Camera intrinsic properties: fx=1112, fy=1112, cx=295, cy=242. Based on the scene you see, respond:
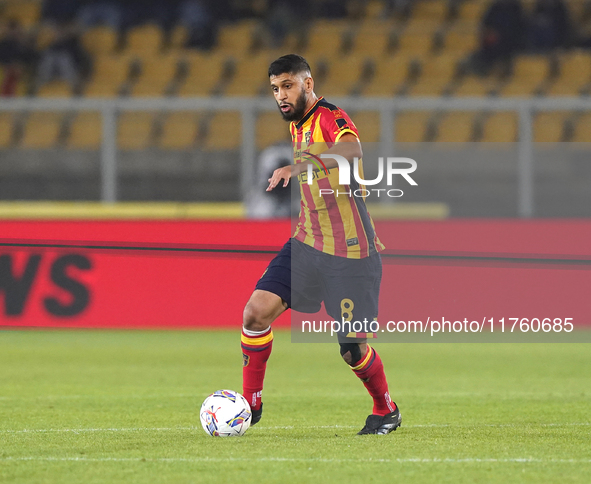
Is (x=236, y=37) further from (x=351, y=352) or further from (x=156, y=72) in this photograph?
(x=351, y=352)

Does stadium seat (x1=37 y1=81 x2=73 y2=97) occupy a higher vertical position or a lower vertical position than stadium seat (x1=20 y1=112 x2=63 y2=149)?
higher

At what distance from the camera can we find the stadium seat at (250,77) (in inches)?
641

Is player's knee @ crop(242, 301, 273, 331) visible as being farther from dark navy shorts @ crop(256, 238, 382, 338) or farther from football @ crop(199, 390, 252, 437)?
football @ crop(199, 390, 252, 437)

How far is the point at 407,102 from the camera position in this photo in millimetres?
12414

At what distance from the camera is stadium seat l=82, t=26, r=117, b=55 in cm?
1811

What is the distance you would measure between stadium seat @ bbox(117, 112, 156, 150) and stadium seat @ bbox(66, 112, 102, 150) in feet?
0.85

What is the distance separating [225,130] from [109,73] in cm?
512

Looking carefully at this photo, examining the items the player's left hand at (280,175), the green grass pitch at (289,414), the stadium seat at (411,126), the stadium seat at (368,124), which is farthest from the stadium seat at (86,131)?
the player's left hand at (280,175)

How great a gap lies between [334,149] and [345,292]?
0.79m

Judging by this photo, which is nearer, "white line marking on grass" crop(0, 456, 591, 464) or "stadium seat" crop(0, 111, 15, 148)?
"white line marking on grass" crop(0, 456, 591, 464)

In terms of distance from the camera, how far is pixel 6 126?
1296cm

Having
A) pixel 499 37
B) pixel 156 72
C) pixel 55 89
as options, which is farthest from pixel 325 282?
pixel 156 72

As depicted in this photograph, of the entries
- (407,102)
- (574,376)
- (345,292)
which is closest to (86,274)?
(407,102)

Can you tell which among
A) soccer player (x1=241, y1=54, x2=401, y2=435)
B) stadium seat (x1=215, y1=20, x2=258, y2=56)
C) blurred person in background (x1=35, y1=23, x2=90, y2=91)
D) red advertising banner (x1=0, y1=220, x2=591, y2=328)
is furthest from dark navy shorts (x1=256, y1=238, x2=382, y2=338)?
stadium seat (x1=215, y1=20, x2=258, y2=56)
